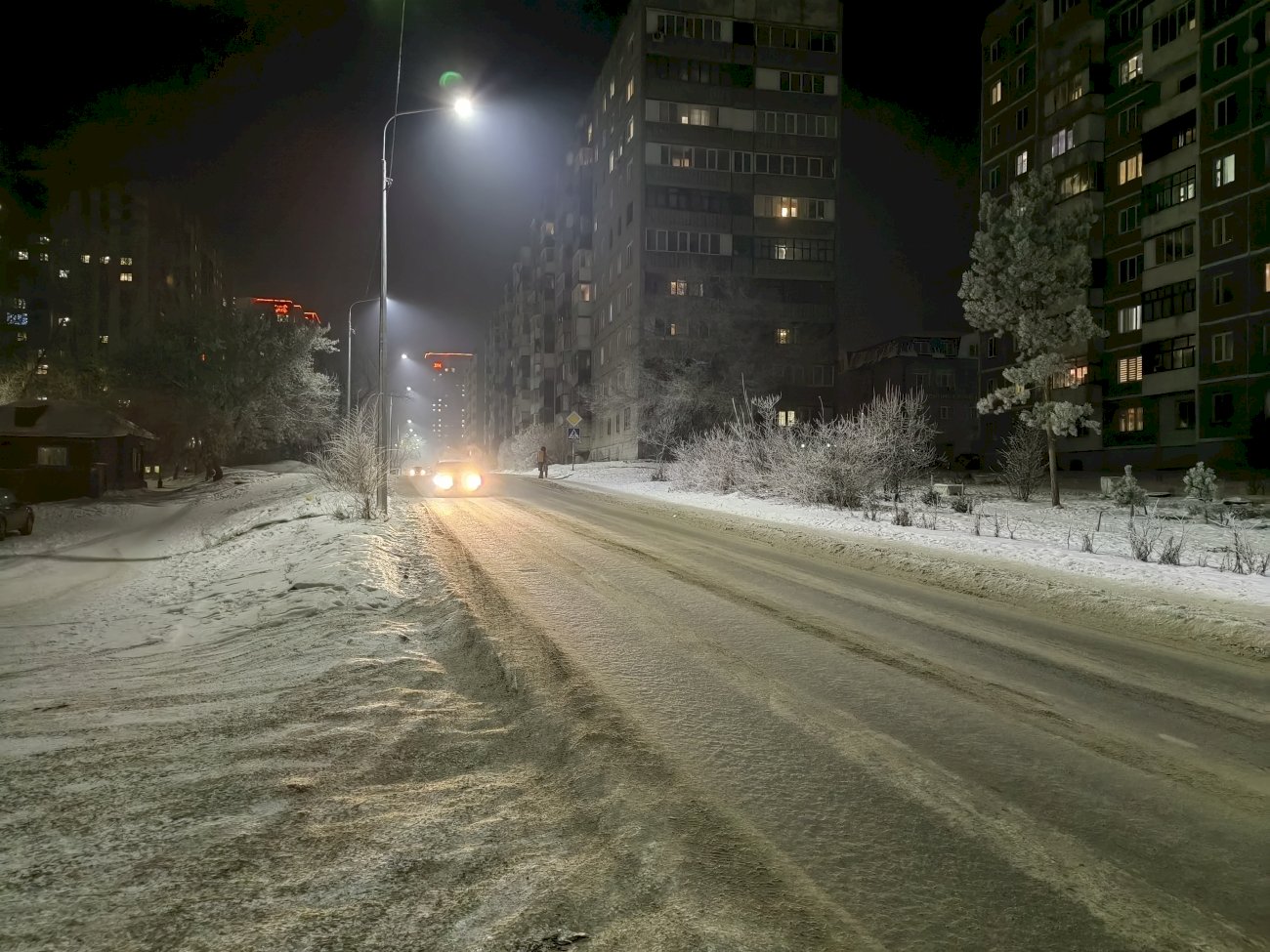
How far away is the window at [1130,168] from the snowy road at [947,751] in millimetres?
51487

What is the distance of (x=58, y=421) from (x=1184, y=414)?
58.2 meters

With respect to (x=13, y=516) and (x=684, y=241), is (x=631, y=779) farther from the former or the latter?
(x=684, y=241)

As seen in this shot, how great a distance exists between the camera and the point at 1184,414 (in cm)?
4312

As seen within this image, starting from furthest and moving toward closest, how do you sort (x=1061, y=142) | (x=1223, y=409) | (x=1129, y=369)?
(x=1061, y=142) → (x=1129, y=369) → (x=1223, y=409)

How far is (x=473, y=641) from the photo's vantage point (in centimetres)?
659

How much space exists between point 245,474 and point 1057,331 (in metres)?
44.7

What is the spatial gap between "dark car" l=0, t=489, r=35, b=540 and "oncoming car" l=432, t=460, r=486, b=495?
1418 centimetres

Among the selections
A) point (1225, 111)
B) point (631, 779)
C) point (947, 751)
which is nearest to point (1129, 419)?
point (1225, 111)

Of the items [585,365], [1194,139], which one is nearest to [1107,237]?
[1194,139]

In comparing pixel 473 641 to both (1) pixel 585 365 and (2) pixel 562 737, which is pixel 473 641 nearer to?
(2) pixel 562 737

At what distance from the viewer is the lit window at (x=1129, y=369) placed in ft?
153

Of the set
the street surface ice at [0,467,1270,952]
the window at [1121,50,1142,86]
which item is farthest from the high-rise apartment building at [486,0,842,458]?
the street surface ice at [0,467,1270,952]

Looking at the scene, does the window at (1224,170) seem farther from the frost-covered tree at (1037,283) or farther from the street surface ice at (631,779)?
the street surface ice at (631,779)

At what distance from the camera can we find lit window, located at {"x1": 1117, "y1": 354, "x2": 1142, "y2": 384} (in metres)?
46.8
